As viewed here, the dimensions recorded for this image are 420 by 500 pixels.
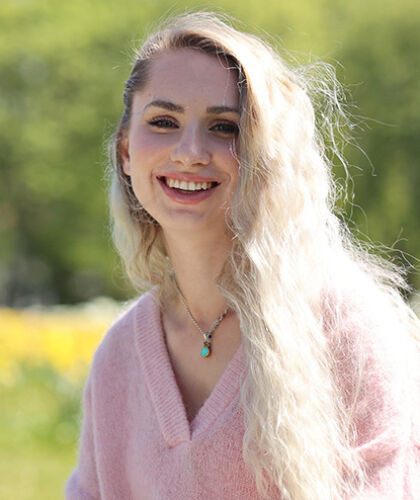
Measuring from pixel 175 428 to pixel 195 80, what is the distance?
0.98 metres

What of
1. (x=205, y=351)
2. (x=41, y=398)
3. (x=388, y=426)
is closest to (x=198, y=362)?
(x=205, y=351)

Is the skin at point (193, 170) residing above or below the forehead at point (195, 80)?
below

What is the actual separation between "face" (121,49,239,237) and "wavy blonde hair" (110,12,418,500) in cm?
5

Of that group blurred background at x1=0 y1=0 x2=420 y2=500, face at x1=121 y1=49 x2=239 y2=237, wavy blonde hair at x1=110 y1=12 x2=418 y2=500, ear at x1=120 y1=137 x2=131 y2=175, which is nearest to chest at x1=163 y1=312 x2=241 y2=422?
wavy blonde hair at x1=110 y1=12 x2=418 y2=500

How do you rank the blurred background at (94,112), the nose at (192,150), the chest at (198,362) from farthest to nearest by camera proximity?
the blurred background at (94,112), the chest at (198,362), the nose at (192,150)

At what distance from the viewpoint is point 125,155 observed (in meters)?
2.72

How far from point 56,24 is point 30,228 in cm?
553

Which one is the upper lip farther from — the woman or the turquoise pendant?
the turquoise pendant

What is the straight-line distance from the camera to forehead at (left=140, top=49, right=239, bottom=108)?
7.60 feet

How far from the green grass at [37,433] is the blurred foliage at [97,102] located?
1313 centimetres

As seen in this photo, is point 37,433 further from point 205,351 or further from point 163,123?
point 163,123

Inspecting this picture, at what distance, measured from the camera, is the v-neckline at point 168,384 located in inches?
92.4

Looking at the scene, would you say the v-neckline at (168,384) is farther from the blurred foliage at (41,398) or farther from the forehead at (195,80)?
the blurred foliage at (41,398)

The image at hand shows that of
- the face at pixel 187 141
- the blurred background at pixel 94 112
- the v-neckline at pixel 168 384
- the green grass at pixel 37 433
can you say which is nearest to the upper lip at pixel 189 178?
the face at pixel 187 141
